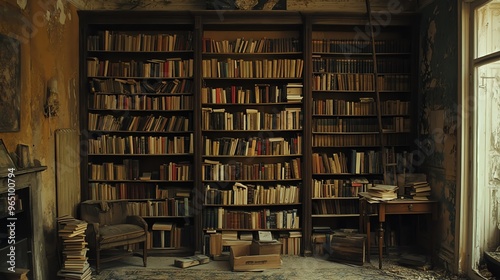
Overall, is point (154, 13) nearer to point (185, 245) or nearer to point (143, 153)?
point (143, 153)

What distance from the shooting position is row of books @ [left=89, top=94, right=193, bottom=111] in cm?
568

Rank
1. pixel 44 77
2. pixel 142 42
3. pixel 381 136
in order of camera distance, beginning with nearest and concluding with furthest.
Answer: pixel 44 77
pixel 381 136
pixel 142 42

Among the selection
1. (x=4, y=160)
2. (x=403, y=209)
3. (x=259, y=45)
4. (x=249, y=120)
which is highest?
(x=259, y=45)

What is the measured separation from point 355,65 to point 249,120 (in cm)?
164

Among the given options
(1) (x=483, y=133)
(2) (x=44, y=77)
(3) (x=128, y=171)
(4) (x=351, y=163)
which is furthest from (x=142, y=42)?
(1) (x=483, y=133)

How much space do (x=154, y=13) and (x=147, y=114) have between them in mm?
1390

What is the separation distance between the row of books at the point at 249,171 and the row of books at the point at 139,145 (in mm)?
367

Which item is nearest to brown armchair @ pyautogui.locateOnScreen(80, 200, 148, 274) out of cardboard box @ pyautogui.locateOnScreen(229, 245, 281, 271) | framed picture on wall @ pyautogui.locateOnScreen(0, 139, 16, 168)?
cardboard box @ pyautogui.locateOnScreen(229, 245, 281, 271)

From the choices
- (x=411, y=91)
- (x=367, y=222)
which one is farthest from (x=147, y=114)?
(x=411, y=91)

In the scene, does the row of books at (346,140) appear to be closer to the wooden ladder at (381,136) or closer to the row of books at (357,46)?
the wooden ladder at (381,136)

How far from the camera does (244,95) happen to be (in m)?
5.75

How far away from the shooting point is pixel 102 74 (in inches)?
224

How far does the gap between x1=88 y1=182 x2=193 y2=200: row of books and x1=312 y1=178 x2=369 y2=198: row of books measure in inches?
70.1

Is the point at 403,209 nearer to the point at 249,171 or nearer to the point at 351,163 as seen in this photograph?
the point at 351,163
